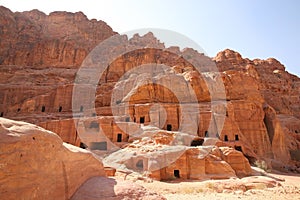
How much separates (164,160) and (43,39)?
67731 millimetres

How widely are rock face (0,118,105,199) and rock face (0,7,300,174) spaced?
738 inches

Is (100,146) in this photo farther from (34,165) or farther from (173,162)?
(34,165)

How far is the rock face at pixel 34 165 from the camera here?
5.44 metres

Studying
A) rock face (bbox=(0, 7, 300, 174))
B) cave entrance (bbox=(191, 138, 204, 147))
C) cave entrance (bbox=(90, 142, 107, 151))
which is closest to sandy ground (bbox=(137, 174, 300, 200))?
rock face (bbox=(0, 7, 300, 174))

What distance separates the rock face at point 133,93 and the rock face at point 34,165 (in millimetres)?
18754

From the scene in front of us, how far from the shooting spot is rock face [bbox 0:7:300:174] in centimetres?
3128

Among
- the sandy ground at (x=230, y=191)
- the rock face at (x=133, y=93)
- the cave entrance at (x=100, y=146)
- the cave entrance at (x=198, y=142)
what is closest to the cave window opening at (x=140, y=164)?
the sandy ground at (x=230, y=191)

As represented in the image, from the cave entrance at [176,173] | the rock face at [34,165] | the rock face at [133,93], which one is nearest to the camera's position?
the rock face at [34,165]

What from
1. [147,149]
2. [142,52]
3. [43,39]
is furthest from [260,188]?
[43,39]

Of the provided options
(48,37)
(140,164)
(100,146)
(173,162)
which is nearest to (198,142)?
(173,162)

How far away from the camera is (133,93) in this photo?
36344mm

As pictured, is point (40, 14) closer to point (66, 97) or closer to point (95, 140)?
point (66, 97)

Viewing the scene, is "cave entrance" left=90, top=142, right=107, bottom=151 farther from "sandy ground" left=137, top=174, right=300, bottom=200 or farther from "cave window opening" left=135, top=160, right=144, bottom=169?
"sandy ground" left=137, top=174, right=300, bottom=200

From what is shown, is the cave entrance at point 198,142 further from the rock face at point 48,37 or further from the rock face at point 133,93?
the rock face at point 48,37
